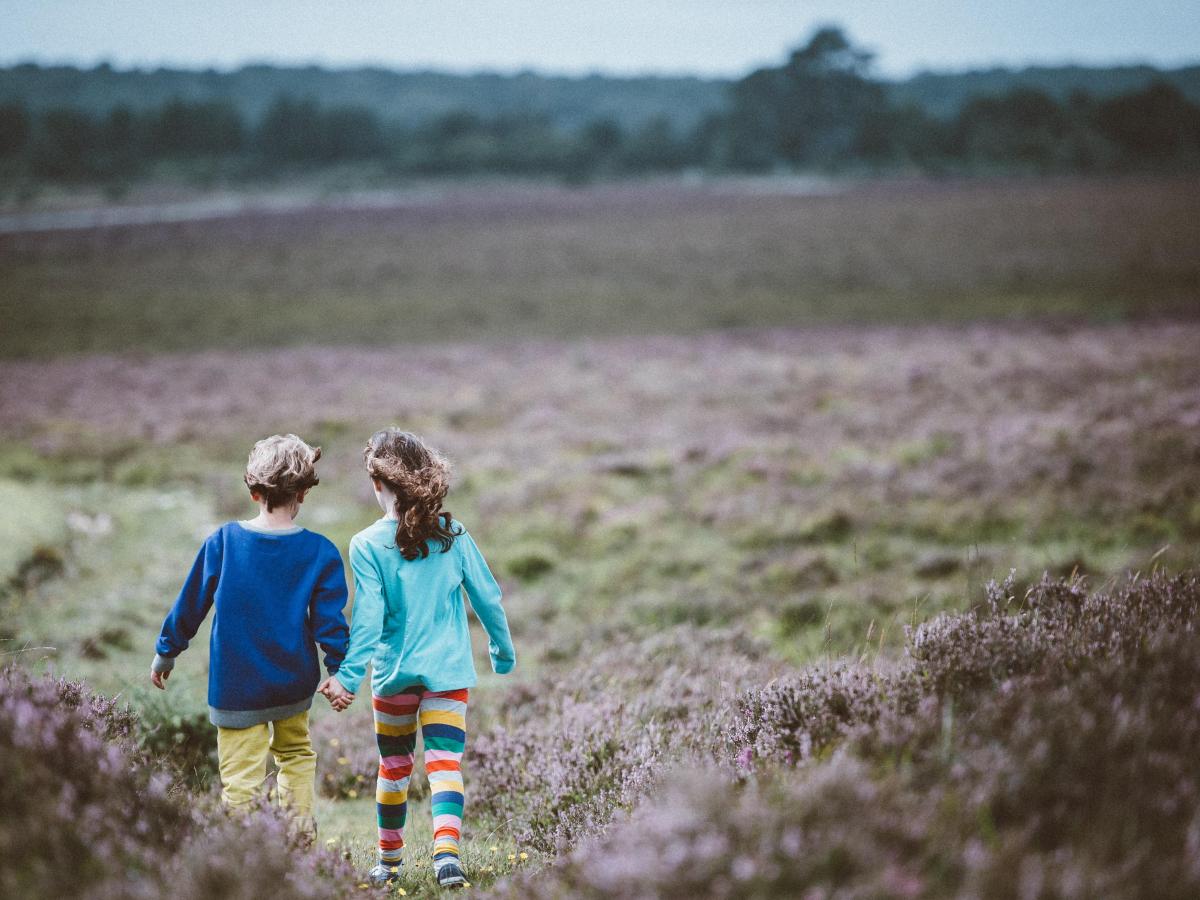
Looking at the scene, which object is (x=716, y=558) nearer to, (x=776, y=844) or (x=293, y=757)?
(x=293, y=757)

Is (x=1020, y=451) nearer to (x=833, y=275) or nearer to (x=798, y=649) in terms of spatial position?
(x=798, y=649)

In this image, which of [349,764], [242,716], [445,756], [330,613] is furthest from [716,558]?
[242,716]

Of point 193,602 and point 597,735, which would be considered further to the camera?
point 597,735

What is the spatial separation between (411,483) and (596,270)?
36559 millimetres

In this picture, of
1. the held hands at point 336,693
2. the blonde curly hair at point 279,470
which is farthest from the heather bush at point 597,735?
the blonde curly hair at point 279,470

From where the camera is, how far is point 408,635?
3717 mm

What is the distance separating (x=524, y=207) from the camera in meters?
60.2

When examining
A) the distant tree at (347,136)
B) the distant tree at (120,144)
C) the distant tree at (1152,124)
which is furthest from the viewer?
the distant tree at (347,136)

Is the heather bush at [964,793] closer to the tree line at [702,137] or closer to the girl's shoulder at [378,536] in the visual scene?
the girl's shoulder at [378,536]

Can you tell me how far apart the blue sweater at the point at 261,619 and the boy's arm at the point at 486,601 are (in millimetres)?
604

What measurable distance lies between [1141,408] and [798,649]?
323 inches

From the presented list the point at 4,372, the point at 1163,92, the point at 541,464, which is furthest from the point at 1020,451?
the point at 1163,92

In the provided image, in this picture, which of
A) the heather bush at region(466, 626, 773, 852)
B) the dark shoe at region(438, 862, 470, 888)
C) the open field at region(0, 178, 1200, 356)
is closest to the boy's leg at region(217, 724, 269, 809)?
the dark shoe at region(438, 862, 470, 888)

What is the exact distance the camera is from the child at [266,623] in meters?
3.60
